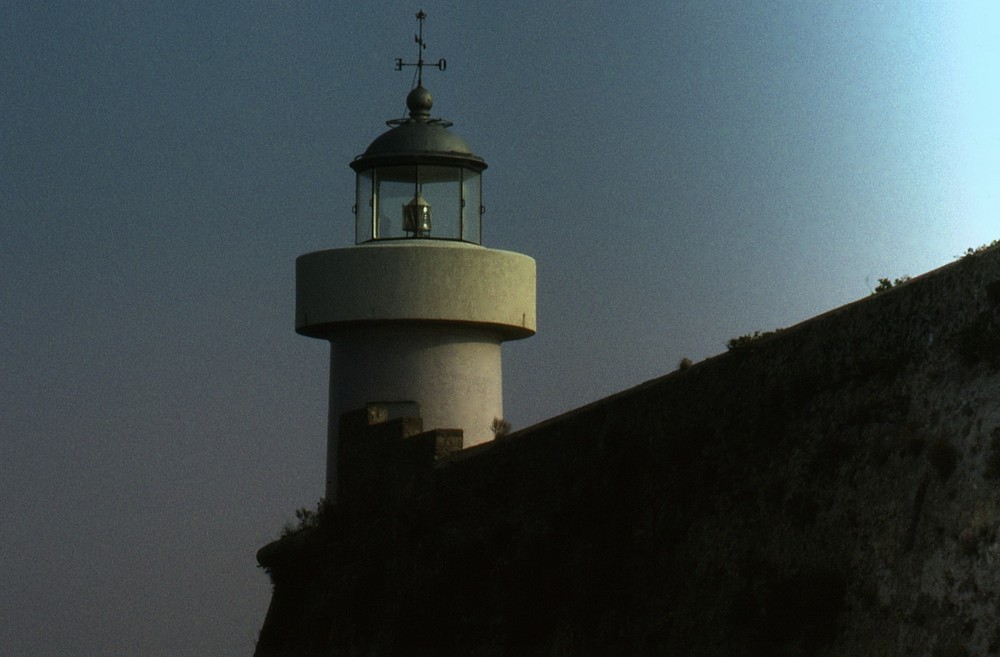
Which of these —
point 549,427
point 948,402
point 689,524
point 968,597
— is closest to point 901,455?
point 948,402

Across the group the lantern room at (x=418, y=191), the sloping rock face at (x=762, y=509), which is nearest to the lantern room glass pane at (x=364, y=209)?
the lantern room at (x=418, y=191)

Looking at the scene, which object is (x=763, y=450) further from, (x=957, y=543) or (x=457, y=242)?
(x=457, y=242)

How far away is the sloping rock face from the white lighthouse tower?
4.32m

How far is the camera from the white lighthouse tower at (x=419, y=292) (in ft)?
77.4

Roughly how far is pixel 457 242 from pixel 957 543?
14.3 m

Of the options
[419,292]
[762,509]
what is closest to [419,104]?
[419,292]

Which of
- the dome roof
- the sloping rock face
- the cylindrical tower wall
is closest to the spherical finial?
the dome roof

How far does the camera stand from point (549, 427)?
1756 cm

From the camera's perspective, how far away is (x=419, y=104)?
24.8 meters

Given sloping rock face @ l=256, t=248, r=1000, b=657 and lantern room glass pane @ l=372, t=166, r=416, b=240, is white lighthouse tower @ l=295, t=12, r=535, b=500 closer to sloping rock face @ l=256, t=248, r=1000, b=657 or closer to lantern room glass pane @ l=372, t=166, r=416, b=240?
lantern room glass pane @ l=372, t=166, r=416, b=240

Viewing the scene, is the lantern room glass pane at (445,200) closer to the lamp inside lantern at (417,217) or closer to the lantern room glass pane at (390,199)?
the lamp inside lantern at (417,217)

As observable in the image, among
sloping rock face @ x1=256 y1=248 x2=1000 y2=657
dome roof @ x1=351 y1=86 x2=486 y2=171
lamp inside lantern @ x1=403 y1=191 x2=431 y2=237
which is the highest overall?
dome roof @ x1=351 y1=86 x2=486 y2=171

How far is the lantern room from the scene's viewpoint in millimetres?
24266

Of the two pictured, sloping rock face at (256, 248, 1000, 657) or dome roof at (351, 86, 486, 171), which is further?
dome roof at (351, 86, 486, 171)
